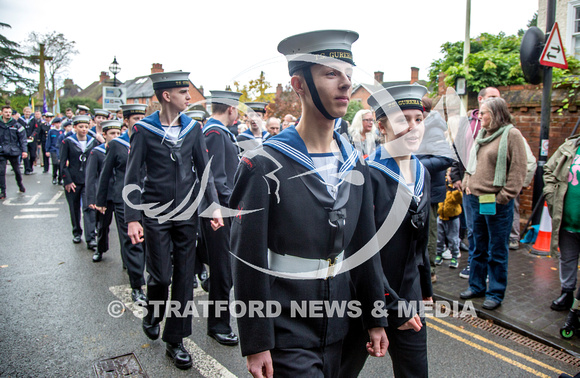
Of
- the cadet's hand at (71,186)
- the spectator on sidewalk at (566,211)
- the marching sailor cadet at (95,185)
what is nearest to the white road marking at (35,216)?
the cadet's hand at (71,186)

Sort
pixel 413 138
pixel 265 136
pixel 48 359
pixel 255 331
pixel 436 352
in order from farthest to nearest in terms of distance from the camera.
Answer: pixel 265 136 < pixel 436 352 < pixel 48 359 < pixel 413 138 < pixel 255 331

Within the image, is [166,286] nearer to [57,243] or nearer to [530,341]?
[530,341]

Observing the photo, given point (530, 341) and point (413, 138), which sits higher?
point (413, 138)

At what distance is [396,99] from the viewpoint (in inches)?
111

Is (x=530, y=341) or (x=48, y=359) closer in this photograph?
(x=48, y=359)

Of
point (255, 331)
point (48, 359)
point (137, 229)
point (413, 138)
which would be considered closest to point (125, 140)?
point (137, 229)

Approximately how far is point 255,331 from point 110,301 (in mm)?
3949

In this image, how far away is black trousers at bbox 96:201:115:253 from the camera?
642 centimetres

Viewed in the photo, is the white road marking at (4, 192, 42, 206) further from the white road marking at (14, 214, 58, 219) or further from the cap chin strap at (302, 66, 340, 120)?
the cap chin strap at (302, 66, 340, 120)

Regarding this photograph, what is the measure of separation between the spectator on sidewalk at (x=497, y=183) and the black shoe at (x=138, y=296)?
13.3ft

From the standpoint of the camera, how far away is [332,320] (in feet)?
6.54

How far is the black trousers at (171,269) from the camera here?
12.1ft

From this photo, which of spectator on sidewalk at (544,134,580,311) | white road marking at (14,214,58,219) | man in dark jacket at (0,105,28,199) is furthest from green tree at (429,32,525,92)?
man in dark jacket at (0,105,28,199)

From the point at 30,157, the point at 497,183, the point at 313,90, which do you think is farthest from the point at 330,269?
the point at 30,157
